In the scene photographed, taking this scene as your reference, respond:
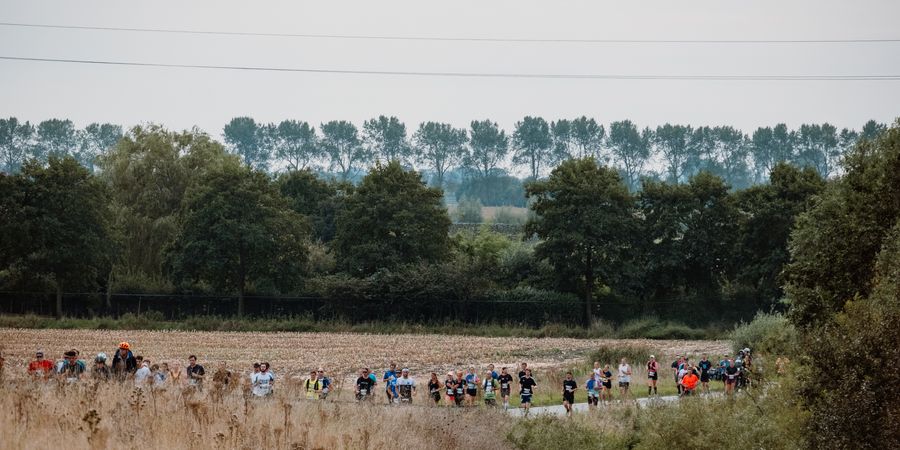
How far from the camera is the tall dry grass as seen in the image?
1513cm

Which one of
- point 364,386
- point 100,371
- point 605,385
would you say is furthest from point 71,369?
point 605,385

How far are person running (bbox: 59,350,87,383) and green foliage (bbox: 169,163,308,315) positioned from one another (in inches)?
1990

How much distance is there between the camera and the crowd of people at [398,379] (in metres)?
23.2

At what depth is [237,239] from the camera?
7638cm

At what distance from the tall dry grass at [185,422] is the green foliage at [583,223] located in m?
53.5

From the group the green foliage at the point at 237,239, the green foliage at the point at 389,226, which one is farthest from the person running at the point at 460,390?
the green foliage at the point at 389,226

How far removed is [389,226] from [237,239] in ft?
36.8

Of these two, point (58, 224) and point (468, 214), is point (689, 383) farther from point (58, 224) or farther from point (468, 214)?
point (468, 214)

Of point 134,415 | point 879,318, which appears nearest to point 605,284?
point 879,318

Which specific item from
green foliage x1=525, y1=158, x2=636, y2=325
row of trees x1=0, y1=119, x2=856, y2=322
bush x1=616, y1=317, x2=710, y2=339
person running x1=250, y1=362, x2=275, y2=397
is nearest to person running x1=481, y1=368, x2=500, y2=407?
person running x1=250, y1=362, x2=275, y2=397

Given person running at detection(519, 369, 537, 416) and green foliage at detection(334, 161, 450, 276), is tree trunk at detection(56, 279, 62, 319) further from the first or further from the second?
person running at detection(519, 369, 537, 416)

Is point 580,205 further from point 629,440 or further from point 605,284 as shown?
point 629,440

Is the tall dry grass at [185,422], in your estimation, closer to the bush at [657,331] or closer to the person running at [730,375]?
the person running at [730,375]

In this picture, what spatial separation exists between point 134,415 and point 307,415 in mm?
4708
